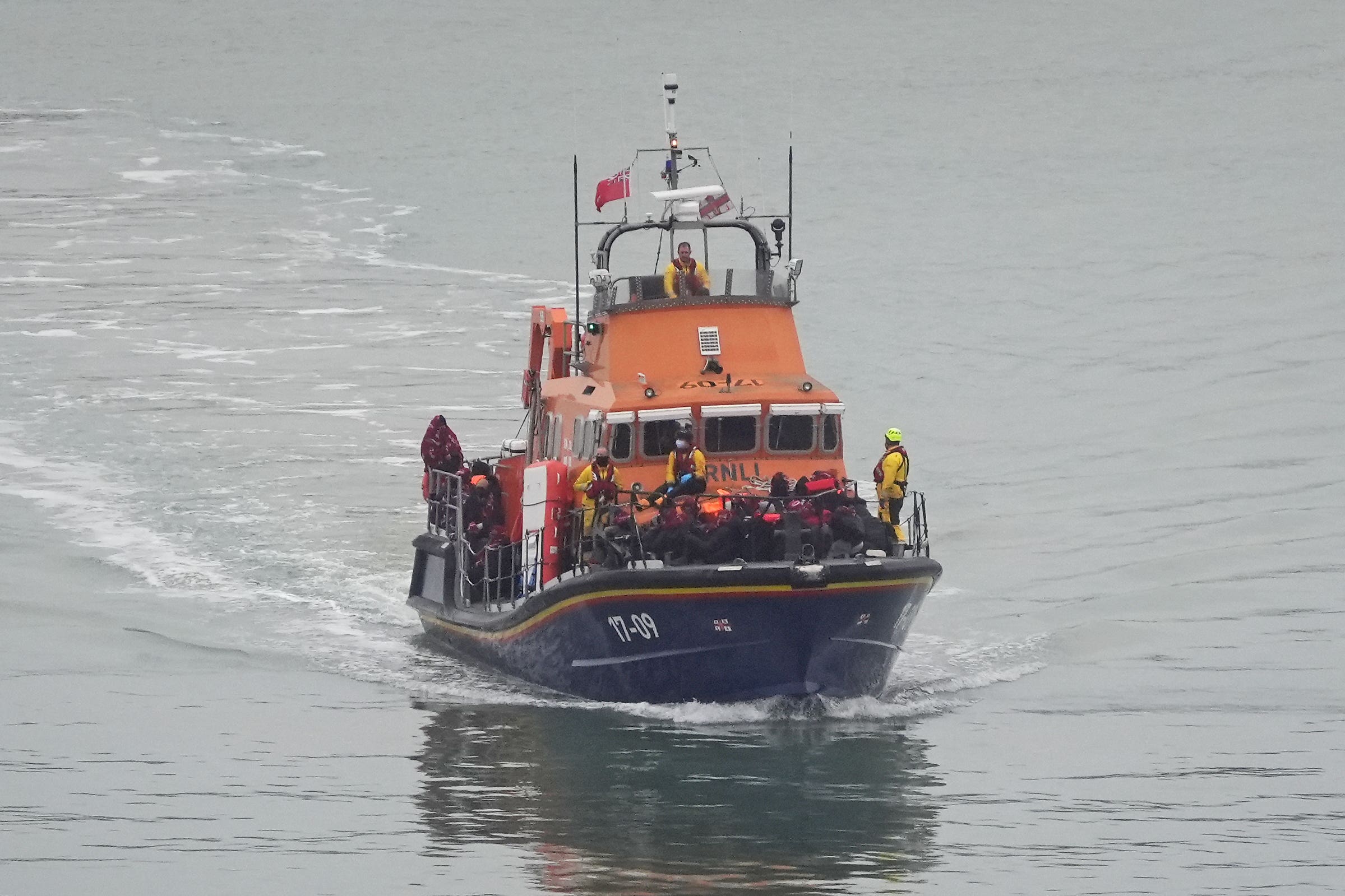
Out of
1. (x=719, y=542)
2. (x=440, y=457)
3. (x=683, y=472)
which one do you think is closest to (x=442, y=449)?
(x=440, y=457)

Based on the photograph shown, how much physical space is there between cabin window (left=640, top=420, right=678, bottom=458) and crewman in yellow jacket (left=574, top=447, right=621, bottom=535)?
1.26ft

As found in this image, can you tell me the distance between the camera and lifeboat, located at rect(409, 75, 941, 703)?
60.5ft

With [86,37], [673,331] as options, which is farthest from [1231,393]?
[86,37]

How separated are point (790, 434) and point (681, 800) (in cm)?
549

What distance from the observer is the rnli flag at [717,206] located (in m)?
22.1

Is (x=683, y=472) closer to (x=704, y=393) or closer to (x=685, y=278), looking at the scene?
(x=704, y=393)

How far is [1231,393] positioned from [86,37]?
55.3 meters

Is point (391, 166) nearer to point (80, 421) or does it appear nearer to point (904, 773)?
point (80, 421)

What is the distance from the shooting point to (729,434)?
2055 cm

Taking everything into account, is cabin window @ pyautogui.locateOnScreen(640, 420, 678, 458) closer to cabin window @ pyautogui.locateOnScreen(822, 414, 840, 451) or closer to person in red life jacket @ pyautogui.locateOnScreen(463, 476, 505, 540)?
cabin window @ pyautogui.locateOnScreen(822, 414, 840, 451)

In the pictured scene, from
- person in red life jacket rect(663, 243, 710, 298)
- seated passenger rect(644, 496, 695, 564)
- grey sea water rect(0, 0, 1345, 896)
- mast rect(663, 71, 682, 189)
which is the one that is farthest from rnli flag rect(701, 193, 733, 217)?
grey sea water rect(0, 0, 1345, 896)

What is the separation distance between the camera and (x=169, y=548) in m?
26.8

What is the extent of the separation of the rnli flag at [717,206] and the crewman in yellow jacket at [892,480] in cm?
336

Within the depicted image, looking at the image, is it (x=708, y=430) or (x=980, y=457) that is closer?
(x=708, y=430)
